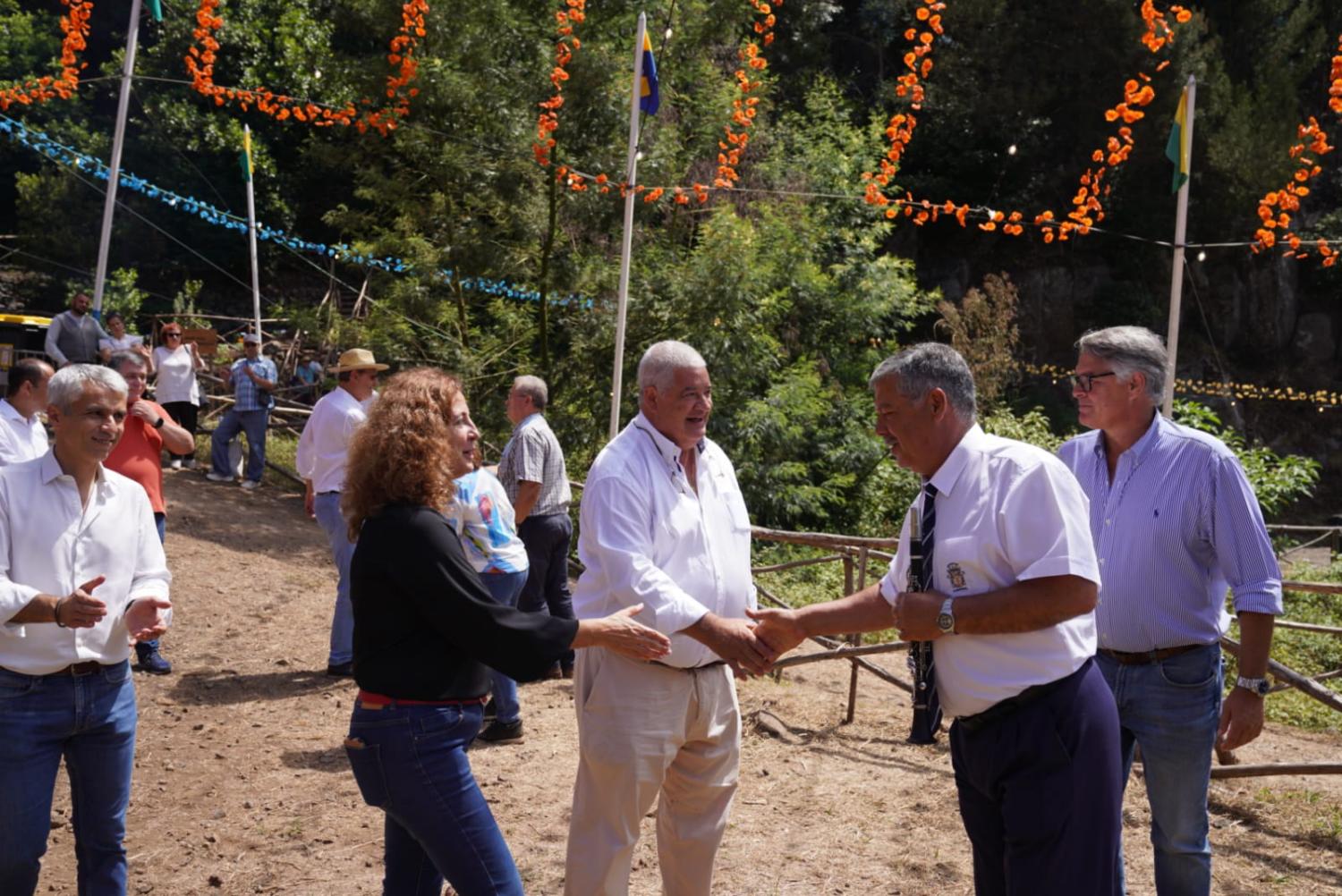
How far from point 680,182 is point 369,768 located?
13292 millimetres

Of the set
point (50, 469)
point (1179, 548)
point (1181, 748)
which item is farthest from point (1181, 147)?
point (50, 469)

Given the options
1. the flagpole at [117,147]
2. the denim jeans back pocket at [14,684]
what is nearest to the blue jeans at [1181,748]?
the denim jeans back pocket at [14,684]

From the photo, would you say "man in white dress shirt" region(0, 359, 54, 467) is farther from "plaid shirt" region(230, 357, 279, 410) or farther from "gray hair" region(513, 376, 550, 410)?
"plaid shirt" region(230, 357, 279, 410)

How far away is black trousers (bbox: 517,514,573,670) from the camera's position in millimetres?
6805

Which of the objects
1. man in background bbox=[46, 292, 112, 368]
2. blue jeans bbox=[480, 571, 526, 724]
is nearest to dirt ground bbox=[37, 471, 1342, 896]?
blue jeans bbox=[480, 571, 526, 724]

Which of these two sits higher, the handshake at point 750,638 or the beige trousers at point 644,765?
the handshake at point 750,638

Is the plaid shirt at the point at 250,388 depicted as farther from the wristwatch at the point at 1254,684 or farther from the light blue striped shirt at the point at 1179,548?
the wristwatch at the point at 1254,684

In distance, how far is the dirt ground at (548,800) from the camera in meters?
4.66

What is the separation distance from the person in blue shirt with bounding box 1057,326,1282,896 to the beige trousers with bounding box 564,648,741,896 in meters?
1.20

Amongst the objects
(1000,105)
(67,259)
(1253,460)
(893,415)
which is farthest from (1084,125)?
(893,415)

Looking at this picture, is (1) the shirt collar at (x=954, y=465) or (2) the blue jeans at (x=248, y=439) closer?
(1) the shirt collar at (x=954, y=465)

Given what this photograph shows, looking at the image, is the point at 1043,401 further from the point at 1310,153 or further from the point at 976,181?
the point at 1310,153

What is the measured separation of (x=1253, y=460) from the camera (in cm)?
1597

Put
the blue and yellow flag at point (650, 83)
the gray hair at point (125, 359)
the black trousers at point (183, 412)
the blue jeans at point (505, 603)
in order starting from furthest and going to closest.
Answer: the black trousers at point (183, 412) → the blue and yellow flag at point (650, 83) → the gray hair at point (125, 359) → the blue jeans at point (505, 603)
